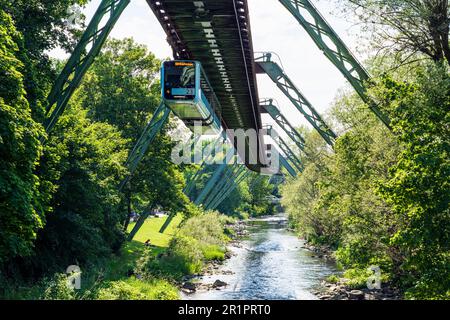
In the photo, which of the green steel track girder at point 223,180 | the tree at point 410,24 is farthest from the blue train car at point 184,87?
the green steel track girder at point 223,180

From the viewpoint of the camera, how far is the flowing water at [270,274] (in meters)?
23.2

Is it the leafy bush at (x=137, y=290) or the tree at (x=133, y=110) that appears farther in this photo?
the tree at (x=133, y=110)

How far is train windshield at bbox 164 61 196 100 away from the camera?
19812mm

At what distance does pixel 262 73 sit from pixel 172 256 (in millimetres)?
11872

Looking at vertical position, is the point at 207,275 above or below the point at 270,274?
above

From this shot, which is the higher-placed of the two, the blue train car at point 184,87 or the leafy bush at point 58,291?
the blue train car at point 184,87

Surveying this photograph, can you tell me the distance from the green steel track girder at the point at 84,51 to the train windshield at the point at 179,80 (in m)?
3.75

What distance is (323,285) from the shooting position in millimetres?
24750

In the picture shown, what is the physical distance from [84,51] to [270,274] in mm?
17894

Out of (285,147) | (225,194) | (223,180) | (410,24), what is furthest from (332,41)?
(225,194)

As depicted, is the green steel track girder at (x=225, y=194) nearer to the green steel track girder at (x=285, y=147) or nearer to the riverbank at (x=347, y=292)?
the green steel track girder at (x=285, y=147)

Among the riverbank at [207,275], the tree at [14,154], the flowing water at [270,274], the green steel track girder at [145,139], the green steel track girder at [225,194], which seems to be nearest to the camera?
the tree at [14,154]

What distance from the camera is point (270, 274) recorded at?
29391 millimetres

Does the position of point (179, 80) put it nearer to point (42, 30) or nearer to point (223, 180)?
point (42, 30)
